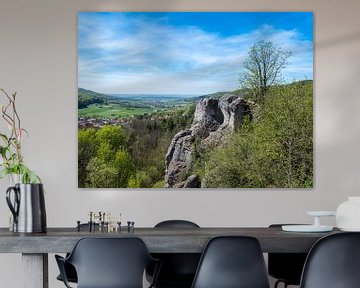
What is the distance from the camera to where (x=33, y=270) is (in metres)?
3.56

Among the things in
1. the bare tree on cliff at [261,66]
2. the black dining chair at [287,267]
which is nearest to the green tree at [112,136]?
the bare tree on cliff at [261,66]

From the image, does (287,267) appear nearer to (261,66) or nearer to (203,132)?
(203,132)

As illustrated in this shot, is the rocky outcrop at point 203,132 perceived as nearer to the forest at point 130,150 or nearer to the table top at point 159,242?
the forest at point 130,150

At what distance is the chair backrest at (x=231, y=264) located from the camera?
11.4 feet

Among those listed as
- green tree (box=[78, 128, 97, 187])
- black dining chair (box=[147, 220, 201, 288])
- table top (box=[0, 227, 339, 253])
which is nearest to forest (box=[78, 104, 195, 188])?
green tree (box=[78, 128, 97, 187])

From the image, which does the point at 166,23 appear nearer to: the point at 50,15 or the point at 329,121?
the point at 50,15

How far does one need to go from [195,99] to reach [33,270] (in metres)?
2.53

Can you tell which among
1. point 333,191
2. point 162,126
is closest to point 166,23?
point 162,126

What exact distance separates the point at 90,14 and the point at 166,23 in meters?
0.60

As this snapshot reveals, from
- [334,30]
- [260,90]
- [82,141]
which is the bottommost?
[82,141]

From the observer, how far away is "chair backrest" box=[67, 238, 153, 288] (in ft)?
11.3

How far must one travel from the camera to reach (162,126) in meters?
5.74

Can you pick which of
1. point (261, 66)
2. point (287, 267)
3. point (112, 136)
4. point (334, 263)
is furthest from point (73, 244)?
point (261, 66)

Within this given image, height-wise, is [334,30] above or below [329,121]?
above
